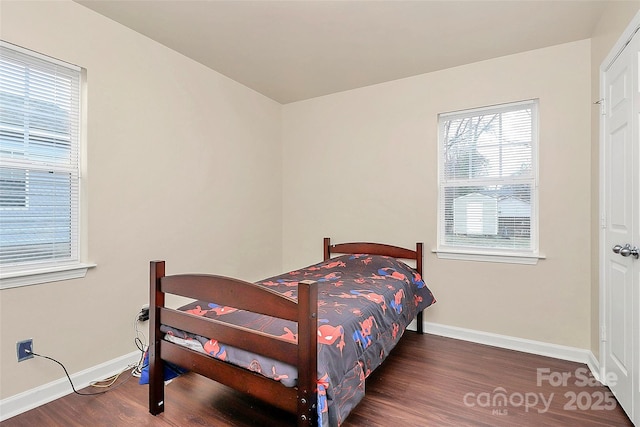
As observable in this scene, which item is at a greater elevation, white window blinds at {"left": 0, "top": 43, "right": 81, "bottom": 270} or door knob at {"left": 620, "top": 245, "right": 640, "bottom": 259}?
white window blinds at {"left": 0, "top": 43, "right": 81, "bottom": 270}

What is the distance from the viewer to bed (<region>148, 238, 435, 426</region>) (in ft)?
4.47

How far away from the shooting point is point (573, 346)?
2555mm

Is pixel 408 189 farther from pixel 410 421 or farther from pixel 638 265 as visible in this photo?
pixel 410 421

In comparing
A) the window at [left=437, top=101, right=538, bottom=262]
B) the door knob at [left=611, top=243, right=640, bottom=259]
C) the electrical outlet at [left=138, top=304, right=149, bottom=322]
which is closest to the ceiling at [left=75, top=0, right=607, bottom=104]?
the window at [left=437, top=101, right=538, bottom=262]

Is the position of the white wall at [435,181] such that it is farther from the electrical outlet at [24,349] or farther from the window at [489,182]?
the electrical outlet at [24,349]

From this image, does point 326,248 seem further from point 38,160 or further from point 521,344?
point 38,160

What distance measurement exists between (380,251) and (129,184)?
2.29 meters

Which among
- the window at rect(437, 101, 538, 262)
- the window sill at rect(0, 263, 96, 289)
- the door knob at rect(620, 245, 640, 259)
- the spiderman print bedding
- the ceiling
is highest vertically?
the ceiling

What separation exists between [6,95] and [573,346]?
4.25 m

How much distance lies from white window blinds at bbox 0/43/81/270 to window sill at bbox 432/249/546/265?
9.67 ft

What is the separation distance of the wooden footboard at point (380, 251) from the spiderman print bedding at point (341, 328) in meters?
0.34

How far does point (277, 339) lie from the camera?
55.6 inches

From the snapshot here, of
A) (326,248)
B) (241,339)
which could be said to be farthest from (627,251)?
(326,248)

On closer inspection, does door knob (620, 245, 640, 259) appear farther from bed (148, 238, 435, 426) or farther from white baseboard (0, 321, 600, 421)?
bed (148, 238, 435, 426)
